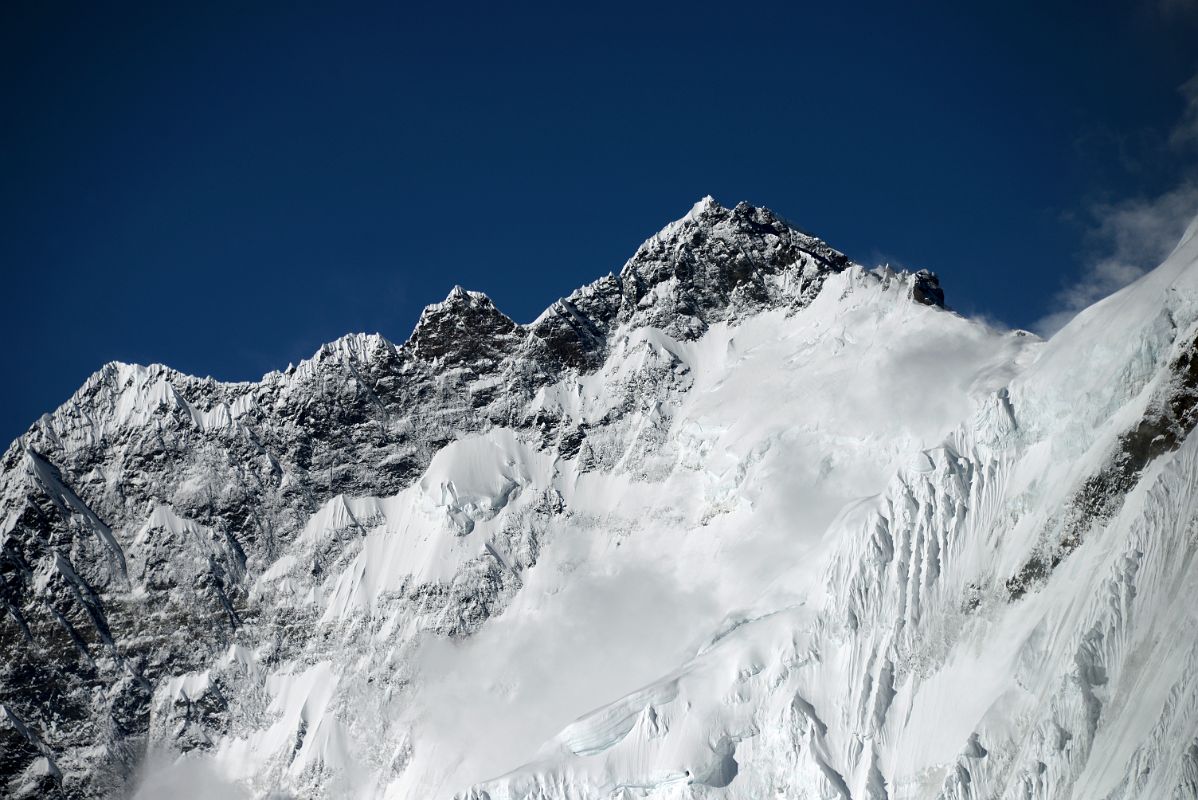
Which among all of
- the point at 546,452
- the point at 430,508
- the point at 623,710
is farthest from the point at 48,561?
the point at 623,710

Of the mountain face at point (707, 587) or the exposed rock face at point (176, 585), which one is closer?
the mountain face at point (707, 587)

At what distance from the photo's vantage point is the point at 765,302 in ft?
638

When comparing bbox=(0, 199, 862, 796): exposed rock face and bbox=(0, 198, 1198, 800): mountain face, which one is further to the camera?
bbox=(0, 199, 862, 796): exposed rock face

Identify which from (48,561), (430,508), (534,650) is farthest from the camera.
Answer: (48,561)

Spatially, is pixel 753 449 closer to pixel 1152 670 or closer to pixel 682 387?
pixel 682 387

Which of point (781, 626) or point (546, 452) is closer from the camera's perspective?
point (781, 626)

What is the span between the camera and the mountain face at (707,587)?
77500 millimetres

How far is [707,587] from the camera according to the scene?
501 ft

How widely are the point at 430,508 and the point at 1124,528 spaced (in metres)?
122

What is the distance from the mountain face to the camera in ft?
254

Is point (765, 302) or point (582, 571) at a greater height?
point (765, 302)

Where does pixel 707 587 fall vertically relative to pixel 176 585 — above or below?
below

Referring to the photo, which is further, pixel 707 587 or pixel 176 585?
pixel 176 585

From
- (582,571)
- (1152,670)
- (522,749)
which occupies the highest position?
(582,571)
